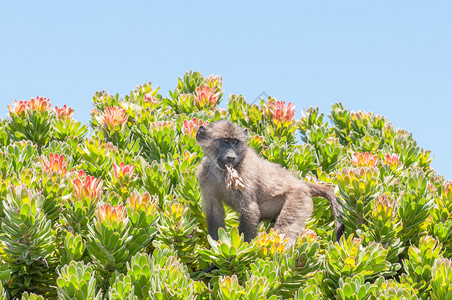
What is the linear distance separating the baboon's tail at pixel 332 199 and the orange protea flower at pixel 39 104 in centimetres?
367

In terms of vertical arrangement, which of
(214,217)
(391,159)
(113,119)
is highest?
(113,119)

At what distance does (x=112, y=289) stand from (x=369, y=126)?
521 centimetres

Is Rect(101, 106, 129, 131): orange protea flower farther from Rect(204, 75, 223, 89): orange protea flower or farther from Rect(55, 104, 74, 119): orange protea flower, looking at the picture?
Rect(204, 75, 223, 89): orange protea flower

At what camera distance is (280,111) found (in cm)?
755

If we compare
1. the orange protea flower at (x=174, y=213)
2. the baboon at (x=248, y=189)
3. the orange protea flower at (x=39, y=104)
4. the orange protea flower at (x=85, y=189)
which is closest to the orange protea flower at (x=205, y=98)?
the baboon at (x=248, y=189)

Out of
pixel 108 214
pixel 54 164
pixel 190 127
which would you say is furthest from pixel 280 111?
pixel 108 214

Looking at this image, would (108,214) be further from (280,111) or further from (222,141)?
(280,111)

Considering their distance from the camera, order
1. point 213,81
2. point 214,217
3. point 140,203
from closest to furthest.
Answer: point 140,203, point 214,217, point 213,81

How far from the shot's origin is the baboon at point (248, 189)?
576 centimetres

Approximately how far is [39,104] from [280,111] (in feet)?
10.8

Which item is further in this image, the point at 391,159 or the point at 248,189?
the point at 391,159

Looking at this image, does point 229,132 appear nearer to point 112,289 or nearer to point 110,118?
point 110,118

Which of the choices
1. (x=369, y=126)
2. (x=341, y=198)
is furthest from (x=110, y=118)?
(x=369, y=126)

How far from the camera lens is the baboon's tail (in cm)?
537
